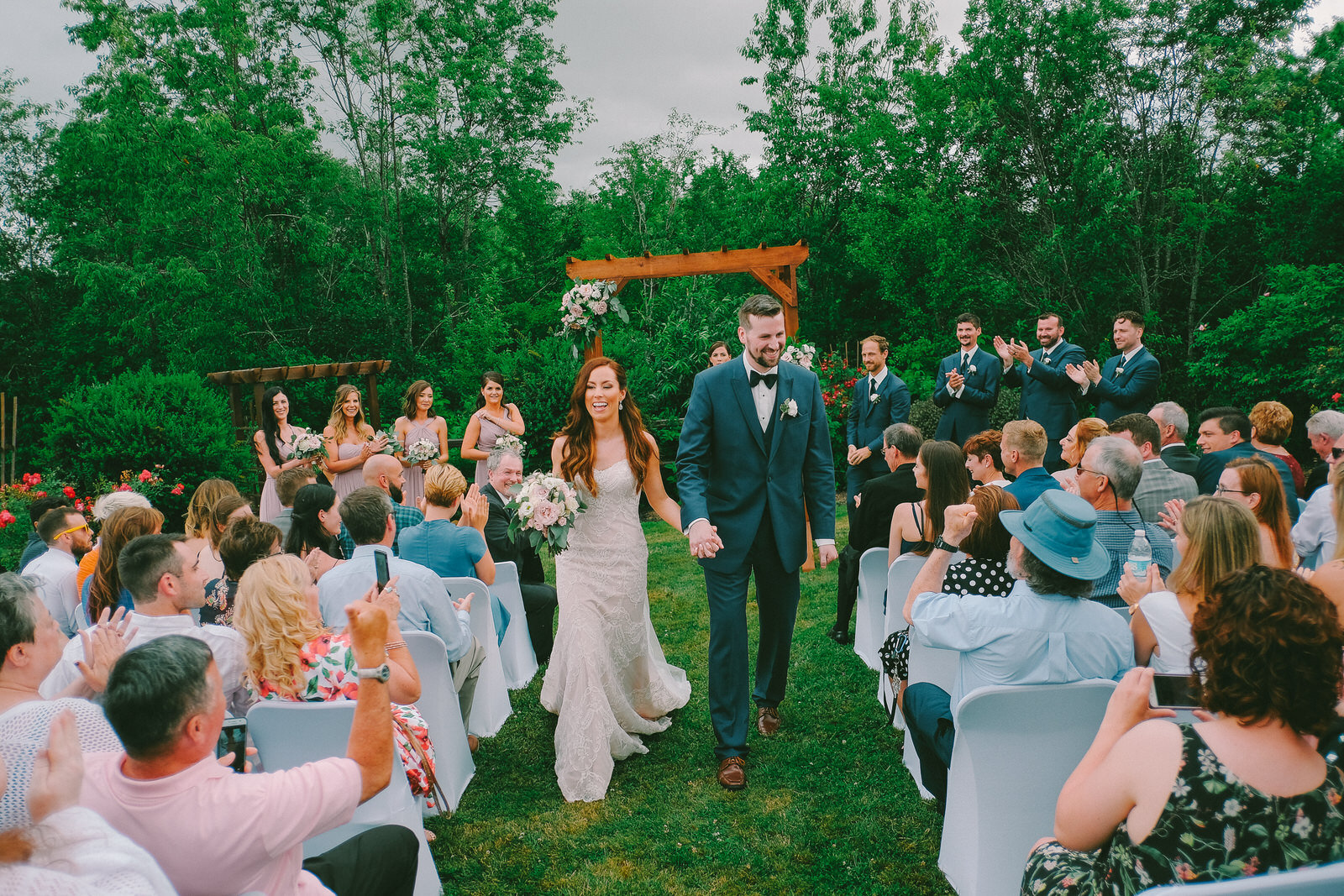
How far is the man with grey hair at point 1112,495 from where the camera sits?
136 inches

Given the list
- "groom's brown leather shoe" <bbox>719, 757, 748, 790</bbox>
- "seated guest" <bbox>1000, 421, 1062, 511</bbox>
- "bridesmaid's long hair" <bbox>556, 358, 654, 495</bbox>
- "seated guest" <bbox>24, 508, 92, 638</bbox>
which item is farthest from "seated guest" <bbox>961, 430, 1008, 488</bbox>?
"seated guest" <bbox>24, 508, 92, 638</bbox>

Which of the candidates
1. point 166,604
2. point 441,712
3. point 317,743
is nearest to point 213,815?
point 317,743

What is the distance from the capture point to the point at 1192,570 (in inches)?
103

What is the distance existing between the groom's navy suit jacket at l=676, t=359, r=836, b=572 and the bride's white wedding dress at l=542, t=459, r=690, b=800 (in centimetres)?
46

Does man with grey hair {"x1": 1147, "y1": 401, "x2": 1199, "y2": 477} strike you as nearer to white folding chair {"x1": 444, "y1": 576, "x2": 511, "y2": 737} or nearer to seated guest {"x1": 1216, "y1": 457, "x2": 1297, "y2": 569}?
seated guest {"x1": 1216, "y1": 457, "x2": 1297, "y2": 569}

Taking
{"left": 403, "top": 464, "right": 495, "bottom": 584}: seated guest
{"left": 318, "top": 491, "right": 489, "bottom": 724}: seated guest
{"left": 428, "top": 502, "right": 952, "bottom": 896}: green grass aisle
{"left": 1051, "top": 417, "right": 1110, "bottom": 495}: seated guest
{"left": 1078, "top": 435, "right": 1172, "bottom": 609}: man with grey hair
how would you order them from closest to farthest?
{"left": 428, "top": 502, "right": 952, "bottom": 896}: green grass aisle → {"left": 1078, "top": 435, "right": 1172, "bottom": 609}: man with grey hair → {"left": 318, "top": 491, "right": 489, "bottom": 724}: seated guest → {"left": 403, "top": 464, "right": 495, "bottom": 584}: seated guest → {"left": 1051, "top": 417, "right": 1110, "bottom": 495}: seated guest

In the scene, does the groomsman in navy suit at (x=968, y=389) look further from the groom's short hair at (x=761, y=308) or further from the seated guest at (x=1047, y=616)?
the seated guest at (x=1047, y=616)

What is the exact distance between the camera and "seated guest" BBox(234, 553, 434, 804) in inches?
110

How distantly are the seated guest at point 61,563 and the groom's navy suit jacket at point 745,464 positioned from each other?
3.18m

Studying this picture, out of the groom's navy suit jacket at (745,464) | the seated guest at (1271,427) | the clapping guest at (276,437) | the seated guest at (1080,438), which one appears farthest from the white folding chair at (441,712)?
the seated guest at (1271,427)

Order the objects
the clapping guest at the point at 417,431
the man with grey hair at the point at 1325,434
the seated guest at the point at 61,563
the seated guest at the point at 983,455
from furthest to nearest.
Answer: the clapping guest at the point at 417,431 < the man with grey hair at the point at 1325,434 < the seated guest at the point at 983,455 < the seated guest at the point at 61,563

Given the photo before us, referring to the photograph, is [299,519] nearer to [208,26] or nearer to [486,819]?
[486,819]

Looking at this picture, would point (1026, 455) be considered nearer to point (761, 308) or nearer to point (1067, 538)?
point (761, 308)

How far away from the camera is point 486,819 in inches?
145
